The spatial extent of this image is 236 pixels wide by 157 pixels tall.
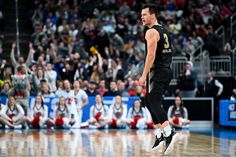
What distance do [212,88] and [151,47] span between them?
12.3 meters

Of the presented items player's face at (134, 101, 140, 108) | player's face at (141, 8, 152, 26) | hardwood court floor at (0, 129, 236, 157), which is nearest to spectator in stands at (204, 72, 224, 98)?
player's face at (134, 101, 140, 108)

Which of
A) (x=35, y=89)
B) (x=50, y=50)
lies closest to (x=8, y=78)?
(x=35, y=89)

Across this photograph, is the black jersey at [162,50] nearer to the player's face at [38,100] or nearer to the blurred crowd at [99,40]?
the player's face at [38,100]

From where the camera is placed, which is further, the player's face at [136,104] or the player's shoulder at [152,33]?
the player's face at [136,104]

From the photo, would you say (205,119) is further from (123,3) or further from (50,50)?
(123,3)

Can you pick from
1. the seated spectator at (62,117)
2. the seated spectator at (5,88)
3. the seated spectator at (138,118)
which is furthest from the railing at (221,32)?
the seated spectator at (5,88)

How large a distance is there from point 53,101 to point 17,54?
497 centimetres

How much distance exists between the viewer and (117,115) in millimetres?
20719

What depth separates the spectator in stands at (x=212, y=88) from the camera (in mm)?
22875

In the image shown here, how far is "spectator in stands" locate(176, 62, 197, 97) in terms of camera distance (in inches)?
881

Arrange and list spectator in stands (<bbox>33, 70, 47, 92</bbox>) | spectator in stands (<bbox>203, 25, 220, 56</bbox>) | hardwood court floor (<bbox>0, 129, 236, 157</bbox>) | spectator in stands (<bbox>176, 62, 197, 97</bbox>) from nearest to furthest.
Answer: hardwood court floor (<bbox>0, 129, 236, 157</bbox>) < spectator in stands (<bbox>33, 70, 47, 92</bbox>) < spectator in stands (<bbox>176, 62, 197, 97</bbox>) < spectator in stands (<bbox>203, 25, 220, 56</bbox>)

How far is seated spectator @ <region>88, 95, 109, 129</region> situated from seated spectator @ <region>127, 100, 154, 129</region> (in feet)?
2.43

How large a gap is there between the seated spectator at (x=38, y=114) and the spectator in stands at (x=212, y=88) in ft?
18.9

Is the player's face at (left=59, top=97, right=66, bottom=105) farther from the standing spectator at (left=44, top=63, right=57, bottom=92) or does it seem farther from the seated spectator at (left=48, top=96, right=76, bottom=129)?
the standing spectator at (left=44, top=63, right=57, bottom=92)
